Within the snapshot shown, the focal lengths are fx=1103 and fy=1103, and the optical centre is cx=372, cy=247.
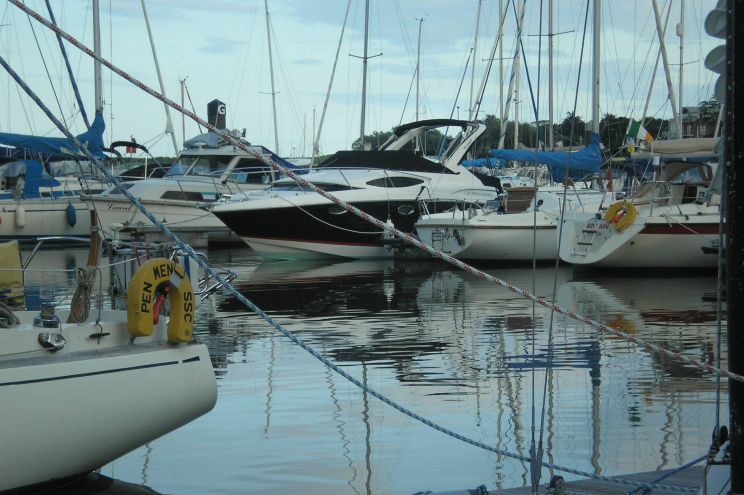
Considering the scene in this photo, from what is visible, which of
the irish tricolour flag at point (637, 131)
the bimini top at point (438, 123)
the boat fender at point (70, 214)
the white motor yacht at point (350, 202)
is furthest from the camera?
the boat fender at point (70, 214)

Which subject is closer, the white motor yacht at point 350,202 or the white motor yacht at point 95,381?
the white motor yacht at point 95,381

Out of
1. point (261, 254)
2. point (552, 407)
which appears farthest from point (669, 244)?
point (552, 407)

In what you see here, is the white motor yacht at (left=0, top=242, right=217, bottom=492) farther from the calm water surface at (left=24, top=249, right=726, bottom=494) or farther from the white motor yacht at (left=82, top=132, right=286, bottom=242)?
the white motor yacht at (left=82, top=132, right=286, bottom=242)

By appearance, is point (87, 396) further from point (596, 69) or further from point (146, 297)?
point (596, 69)

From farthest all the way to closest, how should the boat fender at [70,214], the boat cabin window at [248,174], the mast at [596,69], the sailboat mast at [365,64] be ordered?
the sailboat mast at [365,64] < the boat fender at [70,214] < the boat cabin window at [248,174] < the mast at [596,69]

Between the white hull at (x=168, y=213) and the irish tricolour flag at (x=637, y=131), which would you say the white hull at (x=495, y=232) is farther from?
the white hull at (x=168, y=213)

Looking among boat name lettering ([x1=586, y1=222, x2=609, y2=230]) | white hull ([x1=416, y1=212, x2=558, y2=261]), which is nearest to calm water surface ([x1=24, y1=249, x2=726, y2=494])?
boat name lettering ([x1=586, y1=222, x2=609, y2=230])

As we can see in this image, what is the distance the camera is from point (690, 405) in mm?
8719

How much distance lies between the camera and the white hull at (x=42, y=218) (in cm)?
3164

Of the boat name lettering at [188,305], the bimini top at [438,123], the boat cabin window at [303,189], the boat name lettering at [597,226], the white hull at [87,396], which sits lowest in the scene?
the white hull at [87,396]

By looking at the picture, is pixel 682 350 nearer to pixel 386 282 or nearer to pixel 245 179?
pixel 386 282

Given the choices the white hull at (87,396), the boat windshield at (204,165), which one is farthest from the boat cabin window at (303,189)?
the white hull at (87,396)

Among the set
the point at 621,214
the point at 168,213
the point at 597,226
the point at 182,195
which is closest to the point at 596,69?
the point at 597,226

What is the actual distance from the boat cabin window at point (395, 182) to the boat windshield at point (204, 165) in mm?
7105
